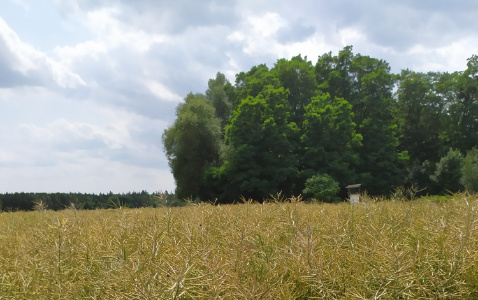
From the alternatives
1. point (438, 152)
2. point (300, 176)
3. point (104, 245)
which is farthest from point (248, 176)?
point (104, 245)

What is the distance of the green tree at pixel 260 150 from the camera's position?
103 feet

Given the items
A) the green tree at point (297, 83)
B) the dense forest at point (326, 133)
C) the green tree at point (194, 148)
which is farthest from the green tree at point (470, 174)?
the green tree at point (194, 148)

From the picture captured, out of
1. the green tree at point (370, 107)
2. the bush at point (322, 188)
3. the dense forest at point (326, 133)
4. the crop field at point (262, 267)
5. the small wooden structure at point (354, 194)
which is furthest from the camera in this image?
the green tree at point (370, 107)

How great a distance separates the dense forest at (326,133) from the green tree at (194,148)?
100 mm

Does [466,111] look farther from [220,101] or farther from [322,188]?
[220,101]

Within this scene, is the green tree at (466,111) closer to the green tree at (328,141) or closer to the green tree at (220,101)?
the green tree at (328,141)

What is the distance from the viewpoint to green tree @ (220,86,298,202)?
31.5 meters

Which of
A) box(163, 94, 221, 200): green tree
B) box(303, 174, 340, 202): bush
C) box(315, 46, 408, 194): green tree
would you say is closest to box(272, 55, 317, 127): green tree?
box(315, 46, 408, 194): green tree

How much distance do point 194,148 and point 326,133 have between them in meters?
12.7

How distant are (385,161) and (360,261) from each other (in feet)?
120

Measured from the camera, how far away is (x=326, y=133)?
33938mm

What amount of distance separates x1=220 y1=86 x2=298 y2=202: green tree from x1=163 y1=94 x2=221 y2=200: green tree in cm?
456

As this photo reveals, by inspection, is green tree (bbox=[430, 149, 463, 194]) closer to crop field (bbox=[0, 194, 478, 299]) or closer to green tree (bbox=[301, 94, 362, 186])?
green tree (bbox=[301, 94, 362, 186])

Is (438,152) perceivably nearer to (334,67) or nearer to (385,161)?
(385,161)
